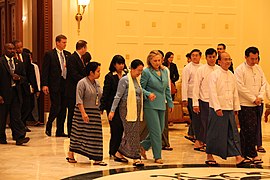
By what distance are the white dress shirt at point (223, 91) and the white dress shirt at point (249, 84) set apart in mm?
292

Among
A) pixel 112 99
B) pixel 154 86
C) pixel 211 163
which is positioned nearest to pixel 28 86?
pixel 112 99

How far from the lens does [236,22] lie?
1644 cm

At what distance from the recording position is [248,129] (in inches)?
366

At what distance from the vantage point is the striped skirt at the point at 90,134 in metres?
8.93

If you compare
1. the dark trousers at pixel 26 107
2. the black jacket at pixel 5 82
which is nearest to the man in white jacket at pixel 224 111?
the black jacket at pixel 5 82

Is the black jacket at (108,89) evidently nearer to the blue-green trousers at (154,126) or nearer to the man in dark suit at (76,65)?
the blue-green trousers at (154,126)

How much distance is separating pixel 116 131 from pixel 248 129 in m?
1.85

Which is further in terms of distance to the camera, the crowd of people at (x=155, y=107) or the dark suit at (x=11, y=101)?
the dark suit at (x=11, y=101)

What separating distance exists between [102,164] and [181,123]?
5.74 m

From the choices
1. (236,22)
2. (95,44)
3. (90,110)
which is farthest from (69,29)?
(90,110)

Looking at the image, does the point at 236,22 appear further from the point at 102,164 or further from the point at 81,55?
the point at 102,164

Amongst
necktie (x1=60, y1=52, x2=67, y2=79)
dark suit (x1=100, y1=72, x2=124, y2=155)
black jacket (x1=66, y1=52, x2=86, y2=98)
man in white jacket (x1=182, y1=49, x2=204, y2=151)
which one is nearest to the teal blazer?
dark suit (x1=100, y1=72, x2=124, y2=155)

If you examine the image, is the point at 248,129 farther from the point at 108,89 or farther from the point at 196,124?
the point at 108,89

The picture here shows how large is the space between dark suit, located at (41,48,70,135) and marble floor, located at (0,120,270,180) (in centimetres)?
40
